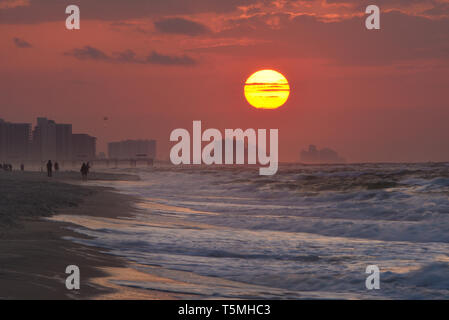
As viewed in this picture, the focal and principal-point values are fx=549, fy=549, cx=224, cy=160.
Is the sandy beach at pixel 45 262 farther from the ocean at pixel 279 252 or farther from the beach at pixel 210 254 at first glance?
the ocean at pixel 279 252

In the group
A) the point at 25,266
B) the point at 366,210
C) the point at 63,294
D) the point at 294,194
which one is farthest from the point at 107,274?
the point at 294,194

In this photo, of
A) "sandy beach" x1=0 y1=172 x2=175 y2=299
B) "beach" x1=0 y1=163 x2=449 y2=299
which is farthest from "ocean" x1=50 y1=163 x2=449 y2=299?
"sandy beach" x1=0 y1=172 x2=175 y2=299

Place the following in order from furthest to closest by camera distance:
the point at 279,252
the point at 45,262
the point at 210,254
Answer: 1. the point at 279,252
2. the point at 210,254
3. the point at 45,262

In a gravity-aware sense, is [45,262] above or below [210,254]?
above

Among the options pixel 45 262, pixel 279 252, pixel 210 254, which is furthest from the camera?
pixel 279 252

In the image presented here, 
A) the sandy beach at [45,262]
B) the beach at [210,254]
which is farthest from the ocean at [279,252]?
the sandy beach at [45,262]

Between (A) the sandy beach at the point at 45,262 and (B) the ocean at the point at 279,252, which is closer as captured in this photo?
(A) the sandy beach at the point at 45,262

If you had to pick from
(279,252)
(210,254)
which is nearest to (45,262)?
(210,254)

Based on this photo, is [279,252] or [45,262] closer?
[45,262]

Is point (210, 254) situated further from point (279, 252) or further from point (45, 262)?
point (45, 262)

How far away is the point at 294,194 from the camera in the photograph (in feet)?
140

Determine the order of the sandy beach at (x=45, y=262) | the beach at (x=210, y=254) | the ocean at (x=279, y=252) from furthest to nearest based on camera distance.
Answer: the ocean at (x=279, y=252)
the beach at (x=210, y=254)
the sandy beach at (x=45, y=262)
